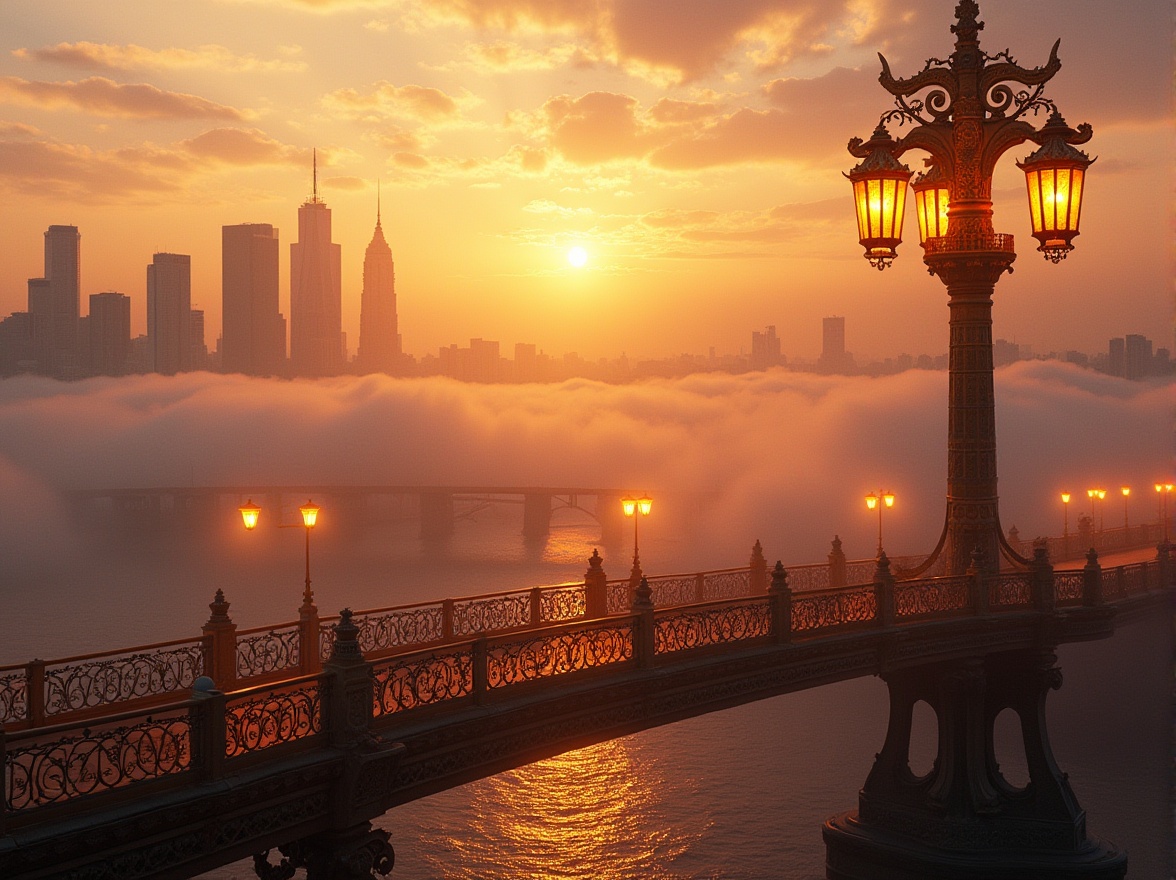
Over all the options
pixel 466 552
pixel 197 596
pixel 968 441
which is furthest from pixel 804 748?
pixel 466 552

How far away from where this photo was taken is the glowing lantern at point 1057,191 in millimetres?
17672

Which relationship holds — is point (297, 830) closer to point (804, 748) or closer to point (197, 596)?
point (804, 748)

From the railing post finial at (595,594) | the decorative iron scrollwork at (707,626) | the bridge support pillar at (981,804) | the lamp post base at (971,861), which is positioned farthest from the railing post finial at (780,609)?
the lamp post base at (971,861)

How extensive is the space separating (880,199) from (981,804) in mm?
12399

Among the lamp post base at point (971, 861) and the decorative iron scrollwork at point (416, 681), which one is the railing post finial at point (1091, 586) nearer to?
the lamp post base at point (971, 861)

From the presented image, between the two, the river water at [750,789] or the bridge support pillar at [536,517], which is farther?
the bridge support pillar at [536,517]

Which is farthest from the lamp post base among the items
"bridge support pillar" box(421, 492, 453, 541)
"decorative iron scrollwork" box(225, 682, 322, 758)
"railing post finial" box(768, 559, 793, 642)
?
"bridge support pillar" box(421, 492, 453, 541)

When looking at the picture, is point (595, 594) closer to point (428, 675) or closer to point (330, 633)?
point (330, 633)

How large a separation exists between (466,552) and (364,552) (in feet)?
51.0

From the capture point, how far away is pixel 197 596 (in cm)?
12388

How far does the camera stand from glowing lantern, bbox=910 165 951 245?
2142 centimetres

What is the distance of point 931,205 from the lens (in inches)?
851

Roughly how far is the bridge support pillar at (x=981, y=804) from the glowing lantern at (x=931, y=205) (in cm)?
838

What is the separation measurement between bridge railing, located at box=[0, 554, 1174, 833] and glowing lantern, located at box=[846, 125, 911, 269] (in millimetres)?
5576
